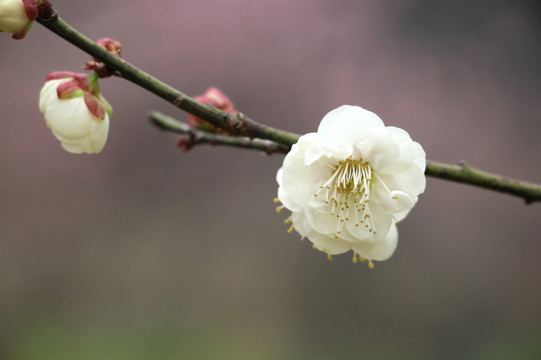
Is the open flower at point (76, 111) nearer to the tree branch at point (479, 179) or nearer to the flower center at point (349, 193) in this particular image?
the flower center at point (349, 193)

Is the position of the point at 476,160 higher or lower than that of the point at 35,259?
higher

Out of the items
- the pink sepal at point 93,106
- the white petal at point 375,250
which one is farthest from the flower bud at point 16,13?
the white petal at point 375,250

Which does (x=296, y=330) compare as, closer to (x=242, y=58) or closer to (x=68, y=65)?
(x=242, y=58)

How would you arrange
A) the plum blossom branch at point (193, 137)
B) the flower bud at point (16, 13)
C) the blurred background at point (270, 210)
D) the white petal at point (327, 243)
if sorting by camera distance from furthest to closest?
the blurred background at point (270, 210) → the plum blossom branch at point (193, 137) → the white petal at point (327, 243) → the flower bud at point (16, 13)

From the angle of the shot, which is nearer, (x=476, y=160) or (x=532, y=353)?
(x=532, y=353)

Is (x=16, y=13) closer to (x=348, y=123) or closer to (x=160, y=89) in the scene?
(x=160, y=89)

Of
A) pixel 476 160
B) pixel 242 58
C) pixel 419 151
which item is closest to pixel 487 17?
pixel 476 160

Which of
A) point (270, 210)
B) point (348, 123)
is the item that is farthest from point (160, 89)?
point (270, 210)
